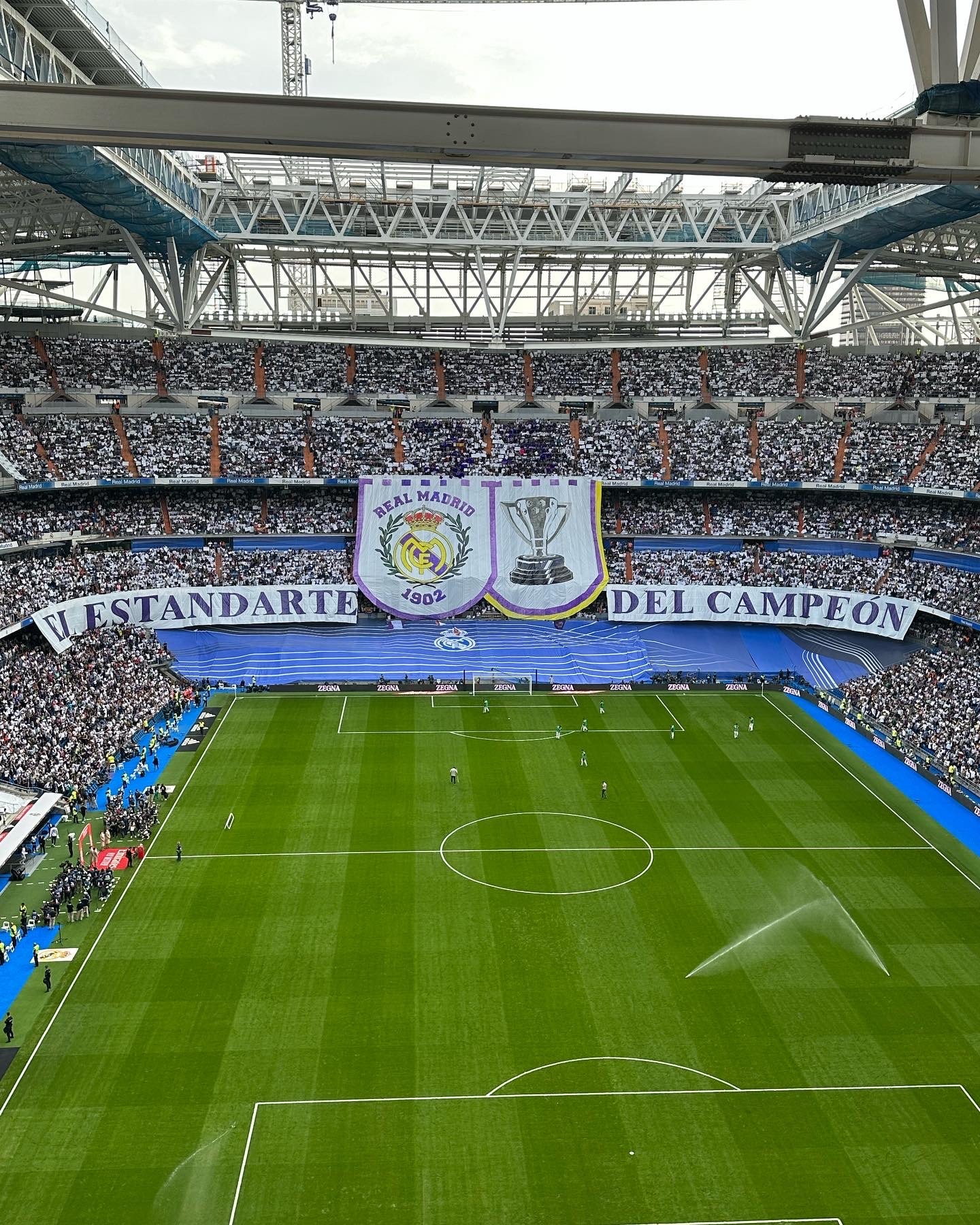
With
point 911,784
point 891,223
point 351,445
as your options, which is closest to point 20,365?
point 351,445

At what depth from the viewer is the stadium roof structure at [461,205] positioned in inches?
527

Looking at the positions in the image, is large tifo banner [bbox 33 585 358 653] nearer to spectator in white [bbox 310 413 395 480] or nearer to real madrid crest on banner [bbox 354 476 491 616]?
real madrid crest on banner [bbox 354 476 491 616]

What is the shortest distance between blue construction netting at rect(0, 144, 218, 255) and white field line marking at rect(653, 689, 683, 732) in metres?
30.9

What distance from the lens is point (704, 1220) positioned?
18.5 metres

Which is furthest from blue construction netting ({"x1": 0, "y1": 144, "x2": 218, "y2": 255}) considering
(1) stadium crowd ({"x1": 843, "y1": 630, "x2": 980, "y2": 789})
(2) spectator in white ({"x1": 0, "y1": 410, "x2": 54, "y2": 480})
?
(1) stadium crowd ({"x1": 843, "y1": 630, "x2": 980, "y2": 789})

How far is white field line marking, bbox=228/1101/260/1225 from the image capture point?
18.6m

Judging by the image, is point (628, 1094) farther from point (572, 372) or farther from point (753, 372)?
point (753, 372)

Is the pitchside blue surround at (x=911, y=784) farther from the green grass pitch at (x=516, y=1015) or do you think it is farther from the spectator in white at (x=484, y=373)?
the spectator in white at (x=484, y=373)

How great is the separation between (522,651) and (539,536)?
7.81 metres

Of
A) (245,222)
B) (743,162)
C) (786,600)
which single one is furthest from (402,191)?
(743,162)

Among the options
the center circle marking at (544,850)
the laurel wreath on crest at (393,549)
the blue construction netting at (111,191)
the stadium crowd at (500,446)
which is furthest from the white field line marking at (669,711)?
the blue construction netting at (111,191)

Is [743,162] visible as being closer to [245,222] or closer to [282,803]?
[282,803]

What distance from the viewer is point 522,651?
2186 inches

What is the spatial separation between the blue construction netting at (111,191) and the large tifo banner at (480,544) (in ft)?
52.4
